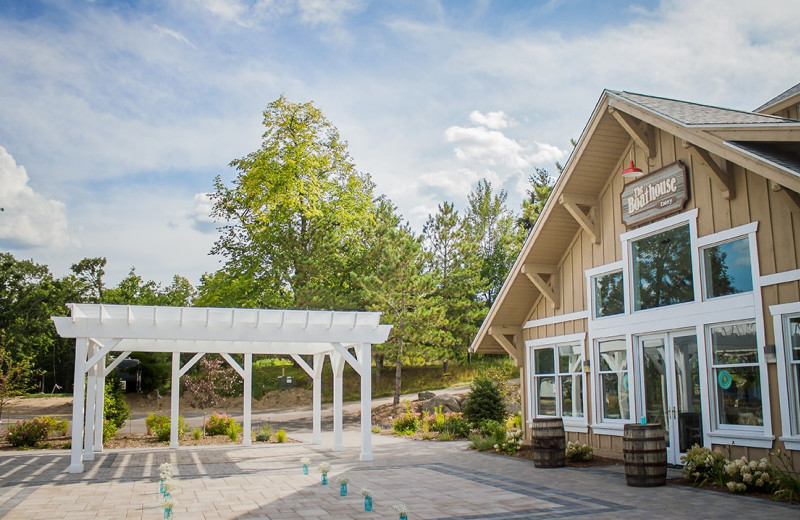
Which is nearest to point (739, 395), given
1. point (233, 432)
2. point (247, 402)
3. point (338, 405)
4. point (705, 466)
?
point (705, 466)

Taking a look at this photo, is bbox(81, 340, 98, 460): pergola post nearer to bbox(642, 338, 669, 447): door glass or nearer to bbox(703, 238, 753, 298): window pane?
bbox(642, 338, 669, 447): door glass

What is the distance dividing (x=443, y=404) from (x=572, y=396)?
10.3m

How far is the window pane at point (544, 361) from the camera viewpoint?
13.8 m

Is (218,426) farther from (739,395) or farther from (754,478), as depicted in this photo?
(754,478)

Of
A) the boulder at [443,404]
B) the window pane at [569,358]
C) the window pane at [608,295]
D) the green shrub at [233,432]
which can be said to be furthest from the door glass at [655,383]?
the boulder at [443,404]

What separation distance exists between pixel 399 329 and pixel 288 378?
4.95 m

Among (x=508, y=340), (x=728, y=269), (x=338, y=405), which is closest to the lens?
(x=728, y=269)

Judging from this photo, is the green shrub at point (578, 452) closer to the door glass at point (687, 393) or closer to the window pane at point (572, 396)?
the window pane at point (572, 396)

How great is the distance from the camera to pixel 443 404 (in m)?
22.8

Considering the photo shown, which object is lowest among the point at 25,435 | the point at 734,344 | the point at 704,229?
the point at 25,435

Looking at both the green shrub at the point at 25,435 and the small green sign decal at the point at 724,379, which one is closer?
the small green sign decal at the point at 724,379

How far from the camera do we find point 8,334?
3591cm

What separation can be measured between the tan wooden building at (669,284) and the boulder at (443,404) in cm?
824

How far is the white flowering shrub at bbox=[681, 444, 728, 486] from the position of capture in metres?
8.65
